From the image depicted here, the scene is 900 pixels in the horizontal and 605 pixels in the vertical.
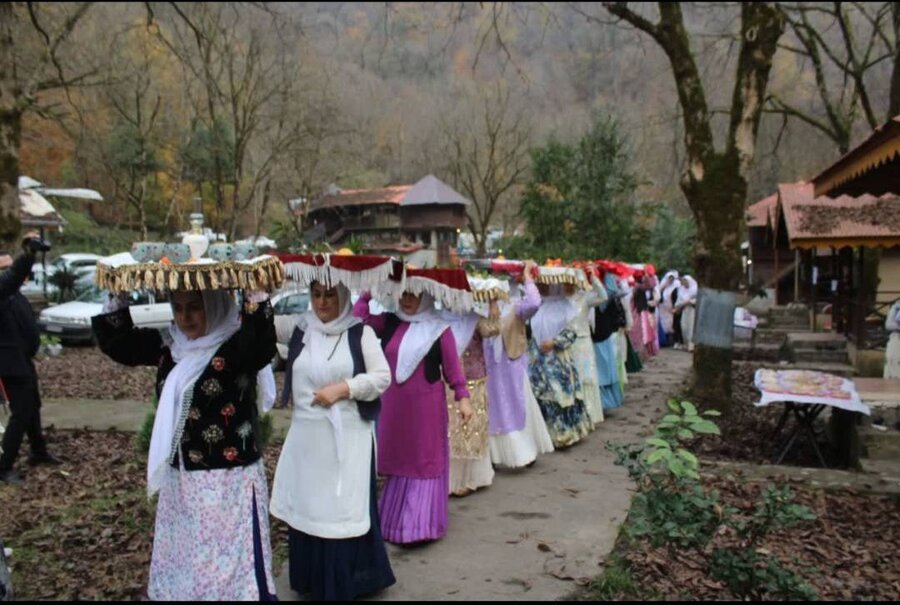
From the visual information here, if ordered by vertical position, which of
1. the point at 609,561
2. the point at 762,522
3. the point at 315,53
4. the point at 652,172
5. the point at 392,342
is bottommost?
the point at 609,561

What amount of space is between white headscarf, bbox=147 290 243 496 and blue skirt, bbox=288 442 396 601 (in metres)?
0.97

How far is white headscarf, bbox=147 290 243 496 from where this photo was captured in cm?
346

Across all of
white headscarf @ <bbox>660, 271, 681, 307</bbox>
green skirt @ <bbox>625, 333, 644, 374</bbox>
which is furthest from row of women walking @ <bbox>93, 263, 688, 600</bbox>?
white headscarf @ <bbox>660, 271, 681, 307</bbox>

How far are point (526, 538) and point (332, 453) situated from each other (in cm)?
189

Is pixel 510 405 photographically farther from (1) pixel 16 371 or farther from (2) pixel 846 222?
(2) pixel 846 222

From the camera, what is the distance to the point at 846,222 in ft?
38.1

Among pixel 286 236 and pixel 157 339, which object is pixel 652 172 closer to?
pixel 286 236

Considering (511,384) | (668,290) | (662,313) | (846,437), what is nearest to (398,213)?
(662,313)

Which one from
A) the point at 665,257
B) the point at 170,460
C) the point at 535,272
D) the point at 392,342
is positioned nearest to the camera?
the point at 170,460

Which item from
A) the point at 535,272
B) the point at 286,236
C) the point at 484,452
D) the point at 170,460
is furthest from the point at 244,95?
the point at 170,460

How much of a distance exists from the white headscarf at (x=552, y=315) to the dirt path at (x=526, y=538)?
4.27 feet

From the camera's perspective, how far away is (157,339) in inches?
156

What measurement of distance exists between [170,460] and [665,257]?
28687 millimetres

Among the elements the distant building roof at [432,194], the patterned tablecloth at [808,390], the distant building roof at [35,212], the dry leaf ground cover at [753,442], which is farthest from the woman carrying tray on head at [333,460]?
the distant building roof at [432,194]
